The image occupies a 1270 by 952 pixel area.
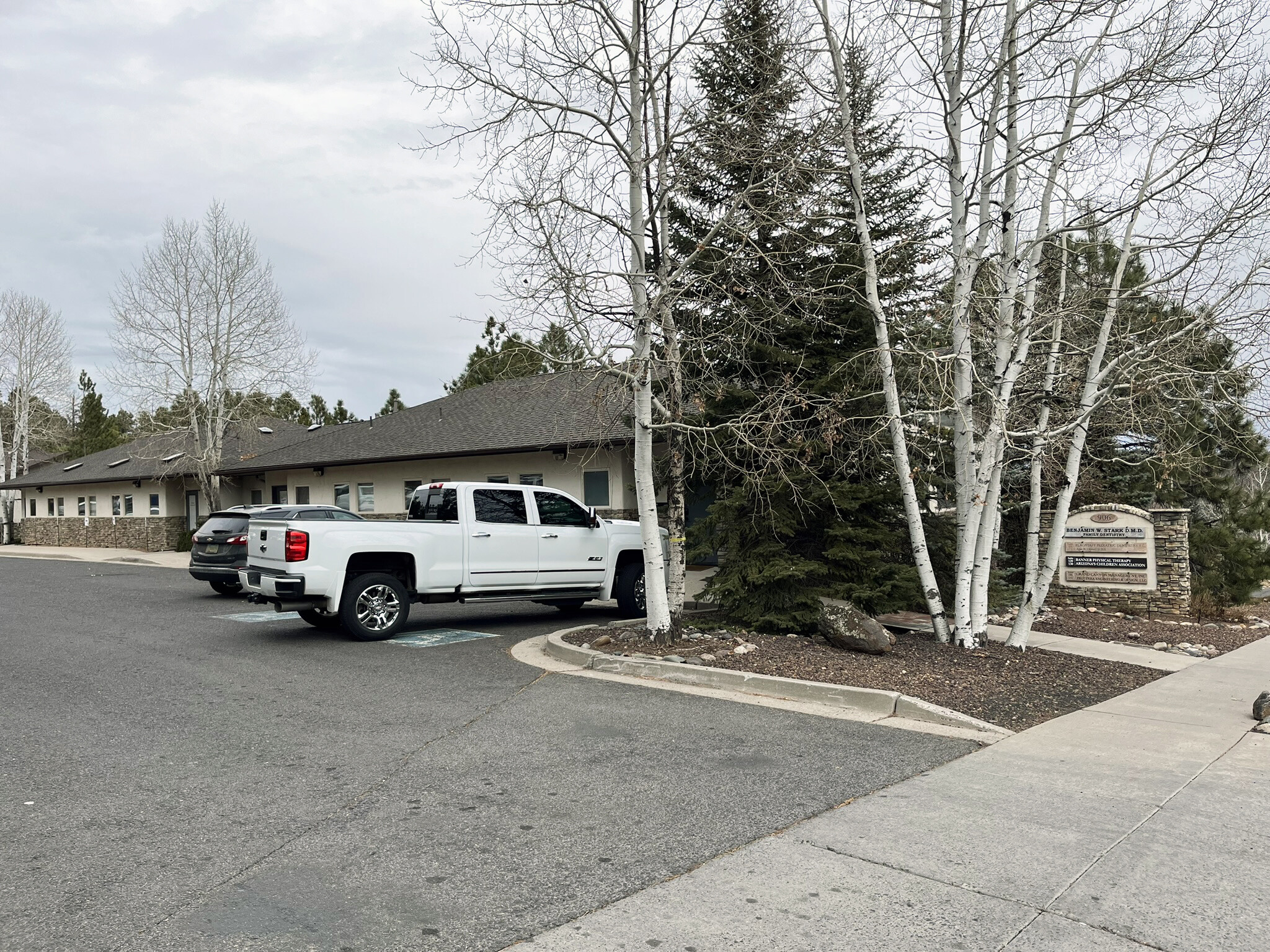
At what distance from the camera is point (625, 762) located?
20.9 ft

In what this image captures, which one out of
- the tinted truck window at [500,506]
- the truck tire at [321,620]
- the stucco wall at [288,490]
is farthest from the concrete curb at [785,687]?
the stucco wall at [288,490]

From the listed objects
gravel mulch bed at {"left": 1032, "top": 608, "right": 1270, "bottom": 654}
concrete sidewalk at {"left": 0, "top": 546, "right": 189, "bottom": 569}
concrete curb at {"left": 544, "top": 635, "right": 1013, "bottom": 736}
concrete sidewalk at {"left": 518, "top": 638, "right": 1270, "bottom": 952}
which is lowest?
gravel mulch bed at {"left": 1032, "top": 608, "right": 1270, "bottom": 654}

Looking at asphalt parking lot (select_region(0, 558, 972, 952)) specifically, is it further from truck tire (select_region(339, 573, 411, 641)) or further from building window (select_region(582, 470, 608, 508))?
building window (select_region(582, 470, 608, 508))

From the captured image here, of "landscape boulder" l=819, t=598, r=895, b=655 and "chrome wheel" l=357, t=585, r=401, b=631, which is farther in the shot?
"chrome wheel" l=357, t=585, r=401, b=631

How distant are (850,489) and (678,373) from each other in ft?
10.5

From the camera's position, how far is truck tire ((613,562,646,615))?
1438 cm

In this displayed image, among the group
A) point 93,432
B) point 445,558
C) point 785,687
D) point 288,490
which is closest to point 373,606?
point 445,558

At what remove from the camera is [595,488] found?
2319 centimetres

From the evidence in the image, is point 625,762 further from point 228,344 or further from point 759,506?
→ point 228,344

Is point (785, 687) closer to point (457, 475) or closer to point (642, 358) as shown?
point (642, 358)

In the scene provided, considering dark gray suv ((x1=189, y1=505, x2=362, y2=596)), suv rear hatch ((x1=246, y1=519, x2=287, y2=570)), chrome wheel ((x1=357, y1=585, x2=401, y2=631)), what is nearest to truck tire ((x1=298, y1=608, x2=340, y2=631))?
chrome wheel ((x1=357, y1=585, x2=401, y2=631))

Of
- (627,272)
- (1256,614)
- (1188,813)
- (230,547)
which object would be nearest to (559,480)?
(230,547)

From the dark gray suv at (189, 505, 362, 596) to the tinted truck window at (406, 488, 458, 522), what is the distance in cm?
437

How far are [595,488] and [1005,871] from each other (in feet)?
62.2
